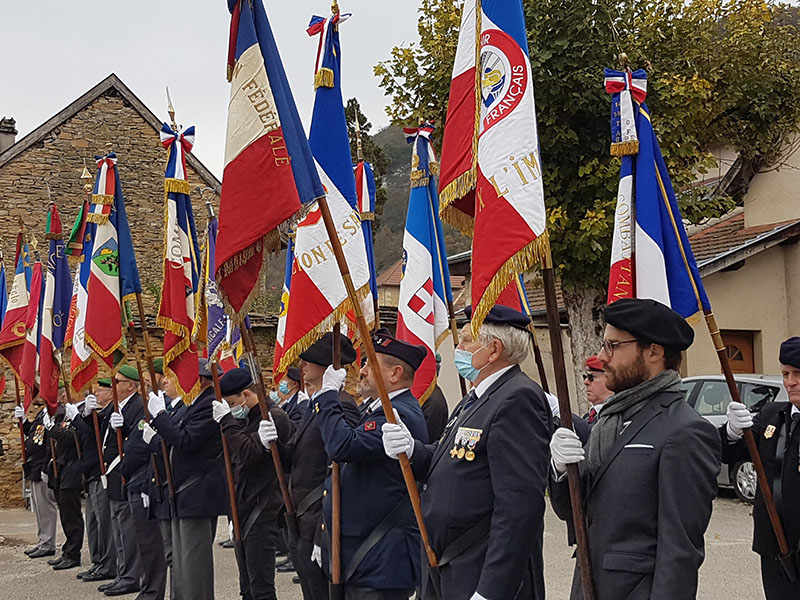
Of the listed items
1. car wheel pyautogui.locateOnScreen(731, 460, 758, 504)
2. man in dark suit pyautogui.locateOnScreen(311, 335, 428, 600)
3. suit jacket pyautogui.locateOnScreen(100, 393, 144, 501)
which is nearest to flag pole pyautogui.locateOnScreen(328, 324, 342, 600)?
man in dark suit pyautogui.locateOnScreen(311, 335, 428, 600)

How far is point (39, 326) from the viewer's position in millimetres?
10461

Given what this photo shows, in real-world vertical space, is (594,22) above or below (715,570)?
above

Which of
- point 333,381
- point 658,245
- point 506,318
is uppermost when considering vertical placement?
point 658,245

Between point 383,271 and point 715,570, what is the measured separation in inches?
1305

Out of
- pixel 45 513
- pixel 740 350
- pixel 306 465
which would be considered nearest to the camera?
pixel 306 465

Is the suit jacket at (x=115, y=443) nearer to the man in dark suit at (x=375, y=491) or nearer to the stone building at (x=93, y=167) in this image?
the man in dark suit at (x=375, y=491)

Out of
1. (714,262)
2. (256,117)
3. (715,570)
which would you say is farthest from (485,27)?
(714,262)

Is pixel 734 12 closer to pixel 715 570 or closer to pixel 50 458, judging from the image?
pixel 715 570

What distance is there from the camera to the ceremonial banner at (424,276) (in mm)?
6645

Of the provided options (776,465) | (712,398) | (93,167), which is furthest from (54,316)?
(93,167)

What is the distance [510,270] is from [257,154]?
5.27 feet

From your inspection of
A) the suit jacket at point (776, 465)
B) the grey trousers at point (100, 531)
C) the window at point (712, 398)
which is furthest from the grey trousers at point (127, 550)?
the window at point (712, 398)

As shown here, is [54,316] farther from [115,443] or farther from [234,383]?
[234,383]

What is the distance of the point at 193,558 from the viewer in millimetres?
6191
